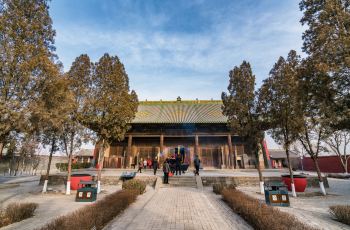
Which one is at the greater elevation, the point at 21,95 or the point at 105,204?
the point at 21,95

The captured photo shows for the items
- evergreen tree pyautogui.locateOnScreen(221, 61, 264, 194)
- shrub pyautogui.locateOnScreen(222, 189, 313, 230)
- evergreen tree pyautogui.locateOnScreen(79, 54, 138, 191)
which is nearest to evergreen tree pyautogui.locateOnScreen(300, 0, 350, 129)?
evergreen tree pyautogui.locateOnScreen(221, 61, 264, 194)

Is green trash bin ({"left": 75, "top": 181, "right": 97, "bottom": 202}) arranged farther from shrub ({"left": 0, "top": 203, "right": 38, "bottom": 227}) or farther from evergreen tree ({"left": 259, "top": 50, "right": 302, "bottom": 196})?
evergreen tree ({"left": 259, "top": 50, "right": 302, "bottom": 196})

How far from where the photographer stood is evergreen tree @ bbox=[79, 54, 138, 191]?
1102 cm

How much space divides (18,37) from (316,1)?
11.2 meters

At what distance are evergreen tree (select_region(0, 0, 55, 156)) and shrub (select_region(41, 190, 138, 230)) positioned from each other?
318 cm

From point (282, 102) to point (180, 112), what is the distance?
1506 centimetres

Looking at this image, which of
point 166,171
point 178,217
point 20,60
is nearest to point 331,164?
point 166,171

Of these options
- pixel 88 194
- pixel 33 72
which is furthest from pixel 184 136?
pixel 33 72

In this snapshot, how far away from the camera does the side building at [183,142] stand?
21656mm

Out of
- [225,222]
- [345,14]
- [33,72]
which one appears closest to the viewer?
[225,222]

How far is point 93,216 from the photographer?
4762mm

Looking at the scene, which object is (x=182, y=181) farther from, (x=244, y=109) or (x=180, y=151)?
(x=180, y=151)

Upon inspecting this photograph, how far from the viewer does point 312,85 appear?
7.54 m

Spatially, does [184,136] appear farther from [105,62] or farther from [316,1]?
[316,1]
